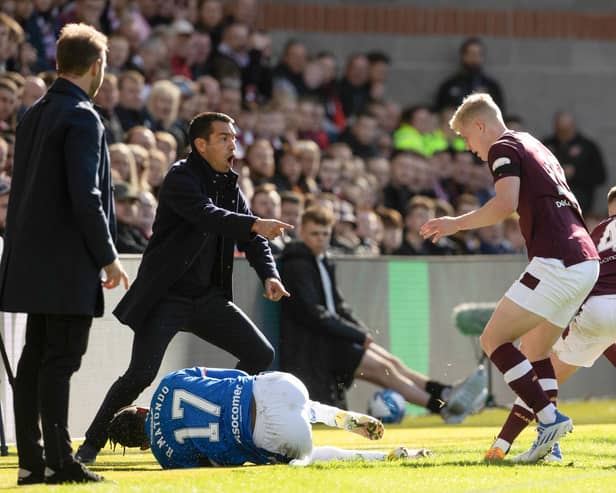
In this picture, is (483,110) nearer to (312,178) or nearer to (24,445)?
(24,445)

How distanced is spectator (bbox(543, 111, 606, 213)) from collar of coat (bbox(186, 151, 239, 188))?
11.4 meters

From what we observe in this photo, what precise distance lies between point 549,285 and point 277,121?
8449mm

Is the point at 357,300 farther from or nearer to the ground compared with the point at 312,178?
nearer to the ground

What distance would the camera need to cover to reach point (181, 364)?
36.6ft

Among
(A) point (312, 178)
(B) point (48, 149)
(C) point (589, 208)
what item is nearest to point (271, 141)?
Answer: (A) point (312, 178)

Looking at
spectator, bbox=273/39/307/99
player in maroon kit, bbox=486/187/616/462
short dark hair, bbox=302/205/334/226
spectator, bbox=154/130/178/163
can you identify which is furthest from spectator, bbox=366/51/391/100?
player in maroon kit, bbox=486/187/616/462

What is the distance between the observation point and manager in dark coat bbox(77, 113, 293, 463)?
823 cm

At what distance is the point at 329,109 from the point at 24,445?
1179 cm

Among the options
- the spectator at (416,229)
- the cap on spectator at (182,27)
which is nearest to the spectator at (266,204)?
the spectator at (416,229)

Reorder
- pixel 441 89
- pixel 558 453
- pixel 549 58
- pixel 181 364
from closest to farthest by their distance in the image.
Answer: pixel 558 453, pixel 181 364, pixel 441 89, pixel 549 58

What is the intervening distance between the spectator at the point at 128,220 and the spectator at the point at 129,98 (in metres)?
2.24

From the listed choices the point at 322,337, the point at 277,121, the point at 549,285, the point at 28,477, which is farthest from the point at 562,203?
the point at 277,121

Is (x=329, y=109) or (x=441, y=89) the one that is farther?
(x=441, y=89)

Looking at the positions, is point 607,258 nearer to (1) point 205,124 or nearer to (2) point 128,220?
(1) point 205,124
